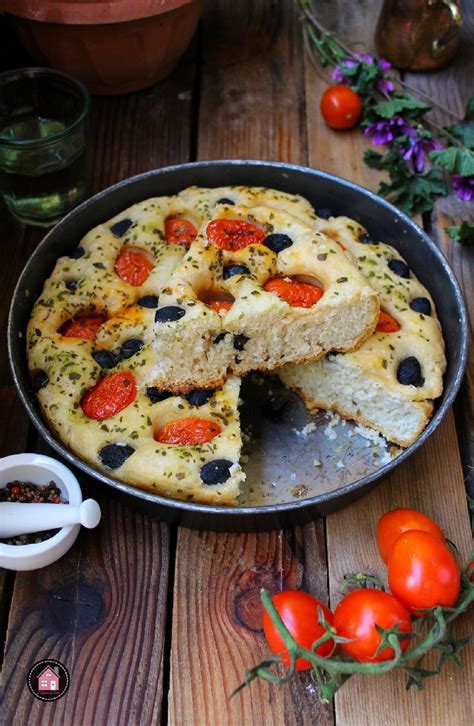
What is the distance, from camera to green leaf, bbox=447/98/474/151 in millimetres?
3162

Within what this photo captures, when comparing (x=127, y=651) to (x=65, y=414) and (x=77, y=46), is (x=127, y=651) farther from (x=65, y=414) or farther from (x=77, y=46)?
(x=77, y=46)

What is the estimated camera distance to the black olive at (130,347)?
2.43m

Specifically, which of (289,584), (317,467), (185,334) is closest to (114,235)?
(185,334)

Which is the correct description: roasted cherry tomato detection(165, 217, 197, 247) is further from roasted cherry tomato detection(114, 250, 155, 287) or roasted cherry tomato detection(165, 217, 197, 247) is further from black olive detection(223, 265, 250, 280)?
black olive detection(223, 265, 250, 280)

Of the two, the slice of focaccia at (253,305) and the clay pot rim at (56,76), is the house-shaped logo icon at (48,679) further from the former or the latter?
the clay pot rim at (56,76)

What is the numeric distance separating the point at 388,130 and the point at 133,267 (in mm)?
1345

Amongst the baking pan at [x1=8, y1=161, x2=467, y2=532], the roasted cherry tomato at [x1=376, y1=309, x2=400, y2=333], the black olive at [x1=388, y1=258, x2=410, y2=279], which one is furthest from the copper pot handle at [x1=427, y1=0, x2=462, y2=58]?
the roasted cherry tomato at [x1=376, y1=309, x2=400, y2=333]

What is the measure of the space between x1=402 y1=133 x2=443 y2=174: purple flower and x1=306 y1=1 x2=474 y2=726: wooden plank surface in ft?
0.54

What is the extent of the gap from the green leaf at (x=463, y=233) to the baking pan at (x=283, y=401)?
12.3 inches

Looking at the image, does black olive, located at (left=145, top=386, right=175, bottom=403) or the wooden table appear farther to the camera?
black olive, located at (left=145, top=386, right=175, bottom=403)

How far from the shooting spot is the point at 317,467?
97.7 inches

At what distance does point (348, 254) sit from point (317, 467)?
68 cm

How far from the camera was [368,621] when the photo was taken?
1.97 metres

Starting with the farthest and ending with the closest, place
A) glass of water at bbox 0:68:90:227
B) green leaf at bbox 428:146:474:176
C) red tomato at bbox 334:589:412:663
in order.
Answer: green leaf at bbox 428:146:474:176, glass of water at bbox 0:68:90:227, red tomato at bbox 334:589:412:663
